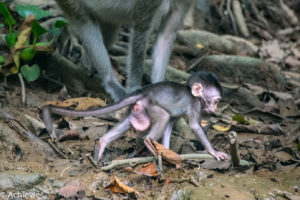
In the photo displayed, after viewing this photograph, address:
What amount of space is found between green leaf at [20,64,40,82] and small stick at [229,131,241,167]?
2837 millimetres

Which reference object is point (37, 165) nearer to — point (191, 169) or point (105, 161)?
point (105, 161)

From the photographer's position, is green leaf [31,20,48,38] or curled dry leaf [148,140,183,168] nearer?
curled dry leaf [148,140,183,168]

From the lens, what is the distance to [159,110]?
4125mm

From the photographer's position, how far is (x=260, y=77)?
7.13m

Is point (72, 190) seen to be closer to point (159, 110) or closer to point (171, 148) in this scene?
point (159, 110)

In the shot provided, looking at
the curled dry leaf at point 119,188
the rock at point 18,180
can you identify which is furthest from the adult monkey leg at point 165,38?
the rock at point 18,180

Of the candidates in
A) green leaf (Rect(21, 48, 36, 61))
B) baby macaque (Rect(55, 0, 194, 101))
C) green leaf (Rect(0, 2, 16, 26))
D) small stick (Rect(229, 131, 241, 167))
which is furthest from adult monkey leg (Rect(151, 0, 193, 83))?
small stick (Rect(229, 131, 241, 167))

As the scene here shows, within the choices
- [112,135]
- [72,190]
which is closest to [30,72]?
[112,135]

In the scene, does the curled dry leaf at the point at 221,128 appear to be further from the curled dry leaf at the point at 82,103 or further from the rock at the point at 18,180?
the rock at the point at 18,180

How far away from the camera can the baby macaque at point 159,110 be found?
4.08 metres

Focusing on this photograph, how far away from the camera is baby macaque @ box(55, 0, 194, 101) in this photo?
5617mm

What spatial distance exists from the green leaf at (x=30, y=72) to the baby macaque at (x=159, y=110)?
4.92 feet

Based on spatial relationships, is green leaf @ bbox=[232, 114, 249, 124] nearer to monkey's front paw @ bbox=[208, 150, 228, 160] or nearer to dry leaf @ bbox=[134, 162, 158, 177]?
monkey's front paw @ bbox=[208, 150, 228, 160]

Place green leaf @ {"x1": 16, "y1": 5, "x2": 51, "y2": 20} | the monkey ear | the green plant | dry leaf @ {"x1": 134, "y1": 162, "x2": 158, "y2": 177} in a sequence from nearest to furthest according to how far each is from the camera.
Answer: dry leaf @ {"x1": 134, "y1": 162, "x2": 158, "y2": 177}
the monkey ear
the green plant
green leaf @ {"x1": 16, "y1": 5, "x2": 51, "y2": 20}
